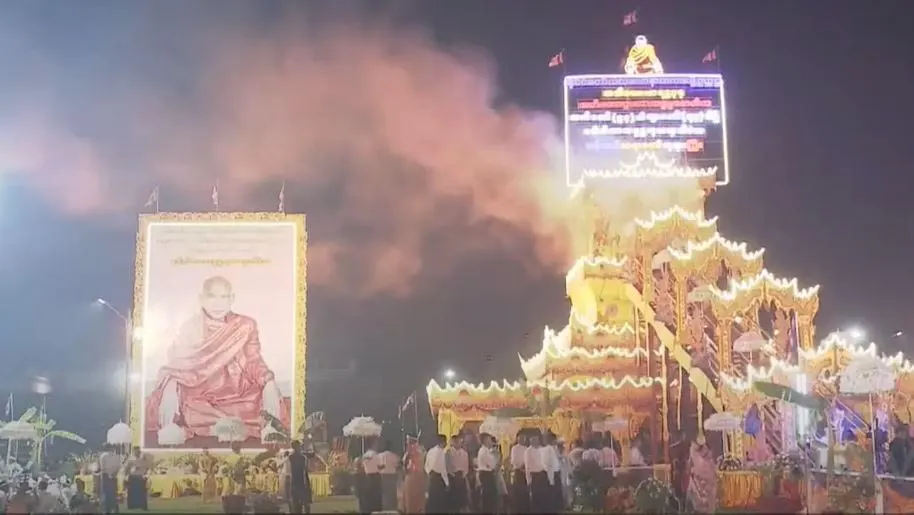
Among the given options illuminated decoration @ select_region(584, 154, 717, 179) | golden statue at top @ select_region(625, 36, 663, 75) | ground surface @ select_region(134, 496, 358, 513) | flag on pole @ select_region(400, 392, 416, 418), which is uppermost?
golden statue at top @ select_region(625, 36, 663, 75)

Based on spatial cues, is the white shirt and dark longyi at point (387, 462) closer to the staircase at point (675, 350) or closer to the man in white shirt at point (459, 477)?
the man in white shirt at point (459, 477)

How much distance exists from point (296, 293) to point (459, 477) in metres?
7.82

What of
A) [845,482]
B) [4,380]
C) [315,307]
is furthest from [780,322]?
[4,380]

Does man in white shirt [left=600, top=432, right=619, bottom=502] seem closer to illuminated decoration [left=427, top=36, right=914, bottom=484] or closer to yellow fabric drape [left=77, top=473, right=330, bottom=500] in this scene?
illuminated decoration [left=427, top=36, right=914, bottom=484]

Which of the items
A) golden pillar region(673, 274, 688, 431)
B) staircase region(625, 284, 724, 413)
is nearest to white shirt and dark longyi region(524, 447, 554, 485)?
staircase region(625, 284, 724, 413)

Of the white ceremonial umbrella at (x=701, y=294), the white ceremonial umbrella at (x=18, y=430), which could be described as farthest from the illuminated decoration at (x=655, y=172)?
the white ceremonial umbrella at (x=18, y=430)

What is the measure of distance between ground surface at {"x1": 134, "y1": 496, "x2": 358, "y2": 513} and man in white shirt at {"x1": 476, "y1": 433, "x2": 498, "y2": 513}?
2.77 m

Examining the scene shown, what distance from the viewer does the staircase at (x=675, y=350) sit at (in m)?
18.1

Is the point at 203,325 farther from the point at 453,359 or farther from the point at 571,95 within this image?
the point at 571,95

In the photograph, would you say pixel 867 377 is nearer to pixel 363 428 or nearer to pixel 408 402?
pixel 363 428

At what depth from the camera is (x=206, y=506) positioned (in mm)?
15578

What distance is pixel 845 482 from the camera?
1245cm

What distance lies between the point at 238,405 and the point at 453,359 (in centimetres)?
727

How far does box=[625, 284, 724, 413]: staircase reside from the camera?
1805cm
